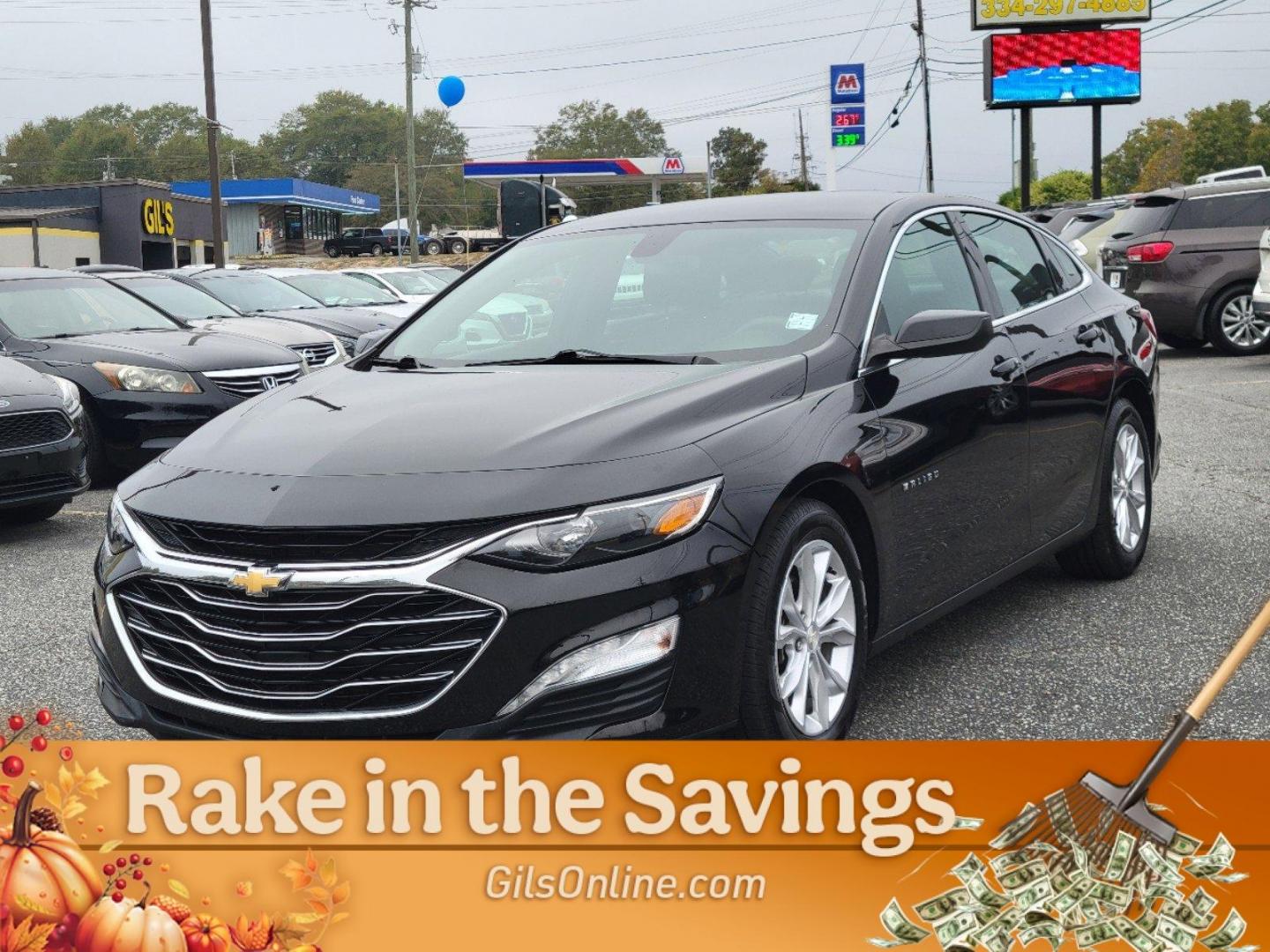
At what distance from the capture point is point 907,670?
4.72m

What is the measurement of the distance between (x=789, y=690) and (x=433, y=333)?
186cm

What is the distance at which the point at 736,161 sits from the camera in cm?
8669

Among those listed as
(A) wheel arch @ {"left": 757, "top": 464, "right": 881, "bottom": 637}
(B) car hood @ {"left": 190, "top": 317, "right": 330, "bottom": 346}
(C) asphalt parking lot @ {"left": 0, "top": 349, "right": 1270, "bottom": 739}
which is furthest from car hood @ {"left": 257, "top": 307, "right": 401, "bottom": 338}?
(A) wheel arch @ {"left": 757, "top": 464, "right": 881, "bottom": 637}

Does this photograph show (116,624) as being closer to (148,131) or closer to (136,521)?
(136,521)

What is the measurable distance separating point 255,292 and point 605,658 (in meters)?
13.4

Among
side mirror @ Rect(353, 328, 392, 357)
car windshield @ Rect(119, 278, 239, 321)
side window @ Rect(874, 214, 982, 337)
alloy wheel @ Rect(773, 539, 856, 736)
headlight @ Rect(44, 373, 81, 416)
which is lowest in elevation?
alloy wheel @ Rect(773, 539, 856, 736)

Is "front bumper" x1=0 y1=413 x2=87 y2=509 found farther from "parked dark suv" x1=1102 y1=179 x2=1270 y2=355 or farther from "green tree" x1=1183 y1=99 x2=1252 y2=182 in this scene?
"green tree" x1=1183 y1=99 x2=1252 y2=182

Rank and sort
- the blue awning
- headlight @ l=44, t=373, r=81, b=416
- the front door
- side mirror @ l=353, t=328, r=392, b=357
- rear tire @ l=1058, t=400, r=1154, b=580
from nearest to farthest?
1. the front door
2. side mirror @ l=353, t=328, r=392, b=357
3. rear tire @ l=1058, t=400, r=1154, b=580
4. headlight @ l=44, t=373, r=81, b=416
5. the blue awning

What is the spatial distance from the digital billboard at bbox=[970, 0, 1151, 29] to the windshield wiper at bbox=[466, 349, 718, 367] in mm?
32802

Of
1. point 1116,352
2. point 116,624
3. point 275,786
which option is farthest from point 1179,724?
point 1116,352

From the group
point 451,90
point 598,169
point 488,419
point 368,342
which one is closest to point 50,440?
point 368,342

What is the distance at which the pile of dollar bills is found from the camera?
248 centimetres

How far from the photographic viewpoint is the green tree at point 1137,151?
10012cm

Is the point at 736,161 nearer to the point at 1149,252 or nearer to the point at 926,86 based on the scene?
the point at 926,86
